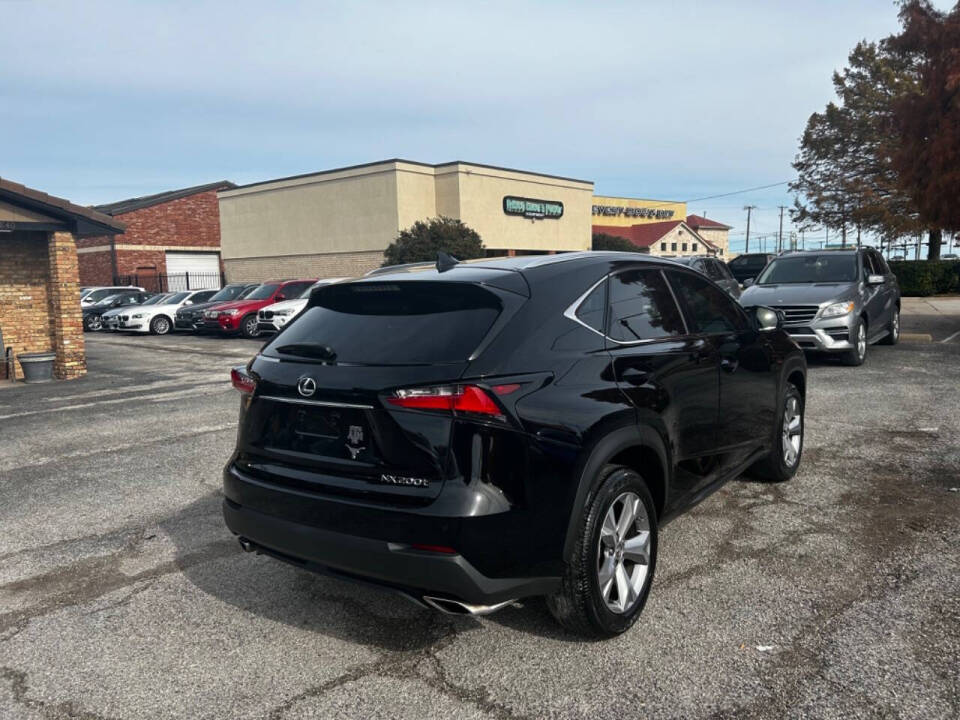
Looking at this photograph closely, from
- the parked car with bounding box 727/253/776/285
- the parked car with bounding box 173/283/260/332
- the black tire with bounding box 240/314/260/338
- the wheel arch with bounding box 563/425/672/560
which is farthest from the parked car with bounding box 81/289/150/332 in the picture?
the wheel arch with bounding box 563/425/672/560

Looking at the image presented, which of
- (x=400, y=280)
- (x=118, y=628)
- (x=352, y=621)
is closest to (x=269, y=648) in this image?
(x=352, y=621)

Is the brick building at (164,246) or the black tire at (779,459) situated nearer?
the black tire at (779,459)

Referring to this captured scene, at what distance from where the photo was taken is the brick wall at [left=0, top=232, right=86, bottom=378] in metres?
14.3

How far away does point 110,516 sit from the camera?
5.50 metres

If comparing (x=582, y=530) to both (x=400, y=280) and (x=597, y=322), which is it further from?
(x=400, y=280)

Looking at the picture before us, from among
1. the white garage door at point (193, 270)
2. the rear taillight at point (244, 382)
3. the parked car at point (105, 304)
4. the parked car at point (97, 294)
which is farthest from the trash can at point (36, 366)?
the white garage door at point (193, 270)

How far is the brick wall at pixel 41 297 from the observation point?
14.3 metres

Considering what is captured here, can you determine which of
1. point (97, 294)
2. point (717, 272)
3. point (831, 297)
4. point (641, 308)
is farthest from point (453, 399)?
point (97, 294)

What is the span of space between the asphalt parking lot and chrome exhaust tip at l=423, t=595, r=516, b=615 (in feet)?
1.15

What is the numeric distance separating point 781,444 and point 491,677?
3261 mm

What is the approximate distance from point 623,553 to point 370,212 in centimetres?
3970

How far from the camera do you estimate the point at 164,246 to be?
46.4m

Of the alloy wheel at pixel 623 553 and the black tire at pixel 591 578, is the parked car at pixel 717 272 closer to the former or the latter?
the alloy wheel at pixel 623 553

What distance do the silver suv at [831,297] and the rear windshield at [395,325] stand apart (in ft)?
26.1
